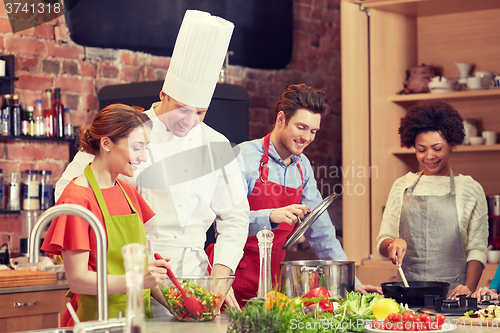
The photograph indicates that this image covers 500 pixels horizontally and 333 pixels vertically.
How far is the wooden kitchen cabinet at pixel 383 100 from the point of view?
130 inches

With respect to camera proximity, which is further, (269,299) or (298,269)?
(298,269)

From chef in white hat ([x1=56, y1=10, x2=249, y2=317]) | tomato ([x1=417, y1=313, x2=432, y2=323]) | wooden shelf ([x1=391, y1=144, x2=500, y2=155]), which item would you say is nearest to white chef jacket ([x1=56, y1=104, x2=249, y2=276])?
chef in white hat ([x1=56, y1=10, x2=249, y2=317])

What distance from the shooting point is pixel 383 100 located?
337 cm

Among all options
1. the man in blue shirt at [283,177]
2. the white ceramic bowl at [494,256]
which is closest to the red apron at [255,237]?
the man in blue shirt at [283,177]

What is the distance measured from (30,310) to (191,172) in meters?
1.04

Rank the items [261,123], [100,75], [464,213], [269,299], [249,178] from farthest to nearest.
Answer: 1. [261,123]
2. [100,75]
3. [464,213]
4. [249,178]
5. [269,299]

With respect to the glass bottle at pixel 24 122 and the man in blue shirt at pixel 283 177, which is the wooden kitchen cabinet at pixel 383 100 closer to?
the man in blue shirt at pixel 283 177

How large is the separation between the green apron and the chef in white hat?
33 cm

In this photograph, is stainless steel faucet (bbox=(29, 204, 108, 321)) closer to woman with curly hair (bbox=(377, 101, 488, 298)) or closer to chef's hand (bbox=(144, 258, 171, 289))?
chef's hand (bbox=(144, 258, 171, 289))

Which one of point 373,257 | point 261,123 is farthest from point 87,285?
point 261,123

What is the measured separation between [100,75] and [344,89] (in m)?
1.31

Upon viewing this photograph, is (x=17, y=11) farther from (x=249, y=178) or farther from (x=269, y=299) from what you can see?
(x=269, y=299)

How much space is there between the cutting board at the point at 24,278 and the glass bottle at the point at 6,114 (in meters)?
0.68

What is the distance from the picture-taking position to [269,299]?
137cm
